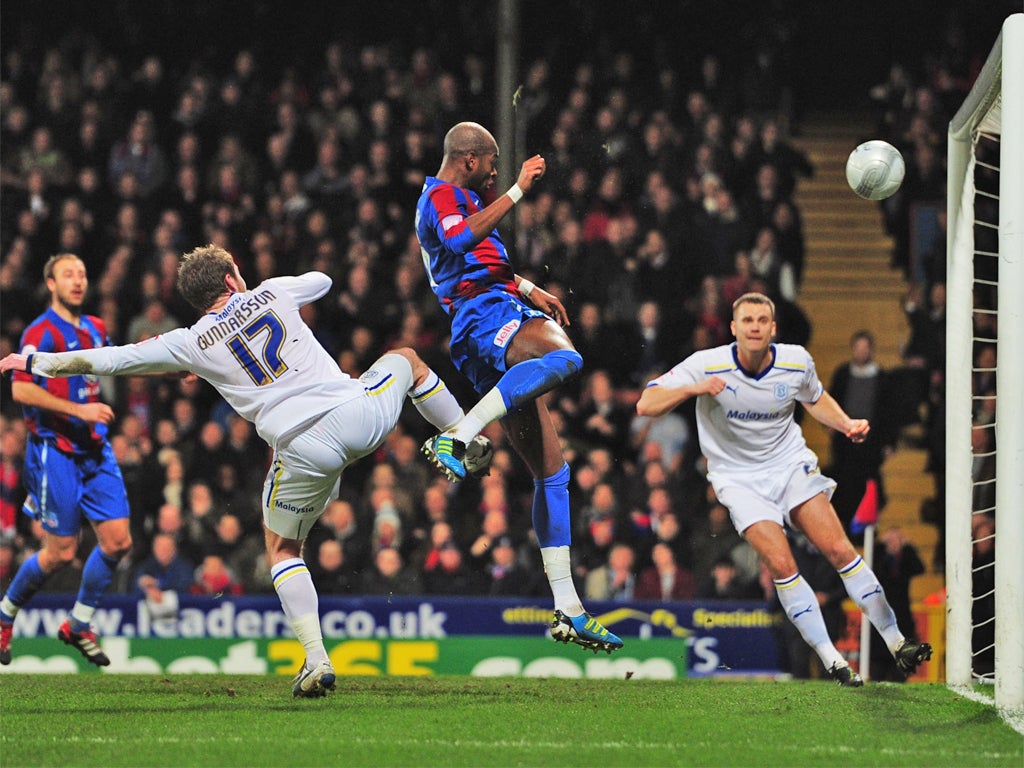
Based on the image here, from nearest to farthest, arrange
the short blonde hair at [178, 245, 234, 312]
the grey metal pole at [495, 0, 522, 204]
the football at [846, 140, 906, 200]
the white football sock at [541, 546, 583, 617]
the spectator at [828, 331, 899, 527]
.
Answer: the short blonde hair at [178, 245, 234, 312]
the white football sock at [541, 546, 583, 617]
the football at [846, 140, 906, 200]
the spectator at [828, 331, 899, 527]
the grey metal pole at [495, 0, 522, 204]

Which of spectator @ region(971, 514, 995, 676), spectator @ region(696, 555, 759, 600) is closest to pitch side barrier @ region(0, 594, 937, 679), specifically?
spectator @ region(696, 555, 759, 600)

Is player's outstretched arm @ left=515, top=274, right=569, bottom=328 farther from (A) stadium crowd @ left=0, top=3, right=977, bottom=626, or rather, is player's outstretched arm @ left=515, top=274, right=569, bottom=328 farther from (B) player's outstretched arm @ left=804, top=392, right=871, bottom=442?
(A) stadium crowd @ left=0, top=3, right=977, bottom=626

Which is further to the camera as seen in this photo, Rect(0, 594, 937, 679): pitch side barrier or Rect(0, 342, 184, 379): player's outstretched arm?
Rect(0, 594, 937, 679): pitch side barrier

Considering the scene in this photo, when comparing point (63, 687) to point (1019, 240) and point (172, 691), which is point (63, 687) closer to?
point (172, 691)

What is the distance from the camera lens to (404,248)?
554 inches

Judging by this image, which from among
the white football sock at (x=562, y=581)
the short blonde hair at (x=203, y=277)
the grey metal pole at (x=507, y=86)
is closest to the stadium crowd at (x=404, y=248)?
the grey metal pole at (x=507, y=86)

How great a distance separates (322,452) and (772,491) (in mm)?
2781

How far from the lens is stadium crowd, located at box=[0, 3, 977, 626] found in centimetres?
1213

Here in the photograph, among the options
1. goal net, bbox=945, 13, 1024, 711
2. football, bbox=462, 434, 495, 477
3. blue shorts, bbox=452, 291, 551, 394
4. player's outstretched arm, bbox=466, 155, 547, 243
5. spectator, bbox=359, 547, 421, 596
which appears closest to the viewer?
→ goal net, bbox=945, 13, 1024, 711

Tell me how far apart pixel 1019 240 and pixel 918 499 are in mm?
7391

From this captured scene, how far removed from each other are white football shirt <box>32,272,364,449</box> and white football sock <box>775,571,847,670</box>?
281 centimetres

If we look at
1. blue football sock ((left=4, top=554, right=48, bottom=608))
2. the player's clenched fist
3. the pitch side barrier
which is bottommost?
the pitch side barrier

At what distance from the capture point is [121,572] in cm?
1223

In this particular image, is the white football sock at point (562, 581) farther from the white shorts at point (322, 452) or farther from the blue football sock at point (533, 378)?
the white shorts at point (322, 452)
